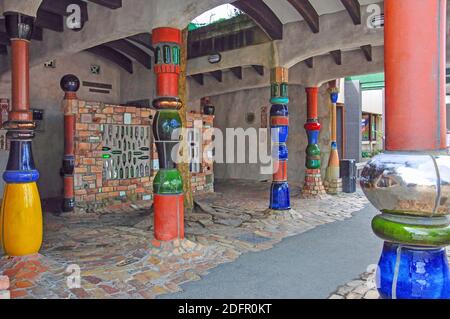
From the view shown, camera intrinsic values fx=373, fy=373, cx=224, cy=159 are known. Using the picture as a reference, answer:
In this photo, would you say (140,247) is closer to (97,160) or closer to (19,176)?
(19,176)

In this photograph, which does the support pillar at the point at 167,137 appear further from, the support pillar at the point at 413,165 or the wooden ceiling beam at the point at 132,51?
the wooden ceiling beam at the point at 132,51

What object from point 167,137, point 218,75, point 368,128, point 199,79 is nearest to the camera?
point 167,137

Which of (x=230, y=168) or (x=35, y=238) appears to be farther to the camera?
(x=230, y=168)

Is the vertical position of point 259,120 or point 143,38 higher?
point 143,38

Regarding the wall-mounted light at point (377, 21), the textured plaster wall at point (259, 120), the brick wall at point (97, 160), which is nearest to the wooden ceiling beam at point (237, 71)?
the textured plaster wall at point (259, 120)

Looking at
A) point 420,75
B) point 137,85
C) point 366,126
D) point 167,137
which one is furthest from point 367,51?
point 366,126

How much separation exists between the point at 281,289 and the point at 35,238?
2.46 metres

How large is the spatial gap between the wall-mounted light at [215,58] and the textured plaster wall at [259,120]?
3.89 metres

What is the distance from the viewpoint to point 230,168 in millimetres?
12672

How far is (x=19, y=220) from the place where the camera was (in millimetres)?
3625

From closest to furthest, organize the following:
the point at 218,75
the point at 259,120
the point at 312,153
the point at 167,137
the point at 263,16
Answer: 1. the point at 167,137
2. the point at 263,16
3. the point at 312,153
4. the point at 218,75
5. the point at 259,120

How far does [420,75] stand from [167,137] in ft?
10.3
